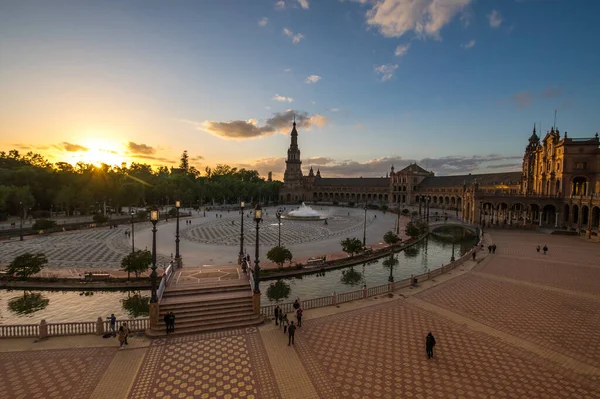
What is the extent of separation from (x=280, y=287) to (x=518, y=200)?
5585cm

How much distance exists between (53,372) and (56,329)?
385cm

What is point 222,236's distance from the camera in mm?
42906

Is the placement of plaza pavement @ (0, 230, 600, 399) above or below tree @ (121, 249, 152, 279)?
below

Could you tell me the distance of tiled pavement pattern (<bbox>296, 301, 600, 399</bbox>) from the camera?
10211 mm

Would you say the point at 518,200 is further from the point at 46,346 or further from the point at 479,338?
the point at 46,346

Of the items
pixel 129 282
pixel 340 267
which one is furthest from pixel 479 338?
pixel 129 282

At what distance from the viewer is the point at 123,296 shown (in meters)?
21.5

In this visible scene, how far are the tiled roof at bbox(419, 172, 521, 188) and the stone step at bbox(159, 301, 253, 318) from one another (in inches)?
3286

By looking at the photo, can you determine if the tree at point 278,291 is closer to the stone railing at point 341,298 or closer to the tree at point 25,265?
the stone railing at point 341,298

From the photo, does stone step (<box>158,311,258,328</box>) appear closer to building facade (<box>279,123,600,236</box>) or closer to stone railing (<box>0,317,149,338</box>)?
stone railing (<box>0,317,149,338</box>)

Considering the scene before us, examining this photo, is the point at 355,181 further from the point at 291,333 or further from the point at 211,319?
the point at 291,333

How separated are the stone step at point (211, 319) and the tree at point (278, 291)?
233 inches

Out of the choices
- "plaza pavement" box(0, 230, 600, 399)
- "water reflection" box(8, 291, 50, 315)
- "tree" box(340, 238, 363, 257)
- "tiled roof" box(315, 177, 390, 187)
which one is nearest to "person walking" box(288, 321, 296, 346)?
"plaza pavement" box(0, 230, 600, 399)

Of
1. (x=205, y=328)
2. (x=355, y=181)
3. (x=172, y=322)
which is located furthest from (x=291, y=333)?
(x=355, y=181)
